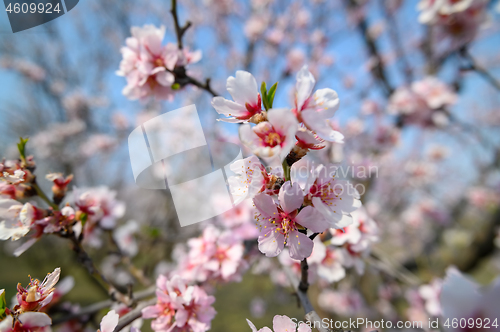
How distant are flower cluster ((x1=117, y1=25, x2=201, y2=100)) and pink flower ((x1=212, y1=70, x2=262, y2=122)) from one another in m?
0.49

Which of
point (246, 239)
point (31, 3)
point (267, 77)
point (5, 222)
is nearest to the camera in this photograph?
point (5, 222)

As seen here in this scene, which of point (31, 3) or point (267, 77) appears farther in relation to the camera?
point (267, 77)

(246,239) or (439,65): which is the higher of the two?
(439,65)

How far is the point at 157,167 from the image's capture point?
1599mm

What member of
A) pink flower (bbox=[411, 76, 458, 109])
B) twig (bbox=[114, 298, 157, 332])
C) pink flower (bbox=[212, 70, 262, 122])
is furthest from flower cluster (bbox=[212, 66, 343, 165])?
pink flower (bbox=[411, 76, 458, 109])

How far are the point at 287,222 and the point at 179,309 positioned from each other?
1.79 ft

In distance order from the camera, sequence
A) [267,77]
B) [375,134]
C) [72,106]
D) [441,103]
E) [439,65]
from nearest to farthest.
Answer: [441,103] < [439,65] < [375,134] < [72,106] < [267,77]

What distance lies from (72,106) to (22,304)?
529cm

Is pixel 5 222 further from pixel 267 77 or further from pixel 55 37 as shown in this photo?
pixel 55 37

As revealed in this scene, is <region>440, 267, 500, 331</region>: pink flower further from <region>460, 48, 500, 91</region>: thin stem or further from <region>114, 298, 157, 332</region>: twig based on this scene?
<region>460, 48, 500, 91</region>: thin stem

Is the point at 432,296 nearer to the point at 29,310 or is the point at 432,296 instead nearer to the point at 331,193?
the point at 331,193

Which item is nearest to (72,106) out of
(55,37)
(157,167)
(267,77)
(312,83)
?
(55,37)

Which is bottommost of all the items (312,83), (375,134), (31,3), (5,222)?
(375,134)

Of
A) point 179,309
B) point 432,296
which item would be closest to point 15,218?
point 179,309
